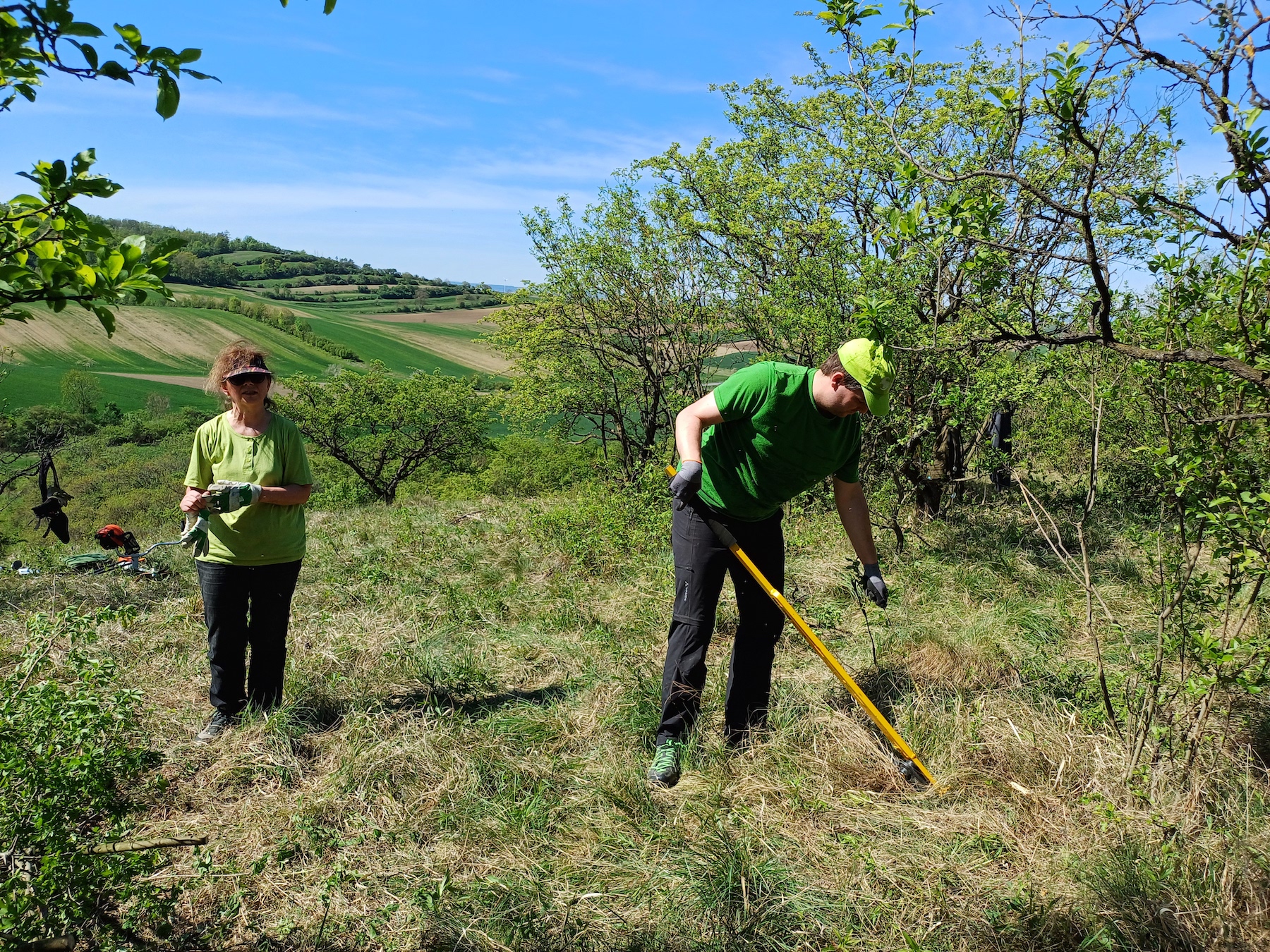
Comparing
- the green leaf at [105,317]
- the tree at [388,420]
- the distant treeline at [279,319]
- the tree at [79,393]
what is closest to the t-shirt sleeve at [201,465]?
the green leaf at [105,317]

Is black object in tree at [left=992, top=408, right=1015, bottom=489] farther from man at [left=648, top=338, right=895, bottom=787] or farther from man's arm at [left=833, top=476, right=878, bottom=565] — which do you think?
man at [left=648, top=338, right=895, bottom=787]

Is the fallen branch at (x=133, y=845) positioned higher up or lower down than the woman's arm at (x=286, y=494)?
lower down

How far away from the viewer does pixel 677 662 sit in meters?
3.23

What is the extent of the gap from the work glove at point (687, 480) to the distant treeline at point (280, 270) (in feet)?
247

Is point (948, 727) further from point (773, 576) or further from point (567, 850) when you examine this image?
point (567, 850)

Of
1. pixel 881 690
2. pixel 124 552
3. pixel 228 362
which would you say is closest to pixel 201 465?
pixel 228 362

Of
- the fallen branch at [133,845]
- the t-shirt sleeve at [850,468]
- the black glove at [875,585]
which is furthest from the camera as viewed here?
the black glove at [875,585]

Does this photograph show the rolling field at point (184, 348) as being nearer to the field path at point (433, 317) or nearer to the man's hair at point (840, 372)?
the field path at point (433, 317)

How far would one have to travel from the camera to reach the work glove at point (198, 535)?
346 cm

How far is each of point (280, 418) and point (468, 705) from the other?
1589mm

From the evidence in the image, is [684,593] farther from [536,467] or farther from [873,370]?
[536,467]

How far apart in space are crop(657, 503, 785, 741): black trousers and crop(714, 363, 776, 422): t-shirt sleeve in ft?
1.41

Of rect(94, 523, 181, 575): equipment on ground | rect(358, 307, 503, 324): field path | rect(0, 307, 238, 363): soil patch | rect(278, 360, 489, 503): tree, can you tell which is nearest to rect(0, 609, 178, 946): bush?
rect(94, 523, 181, 575): equipment on ground

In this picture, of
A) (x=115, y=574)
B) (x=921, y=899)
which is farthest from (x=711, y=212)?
(x=921, y=899)
